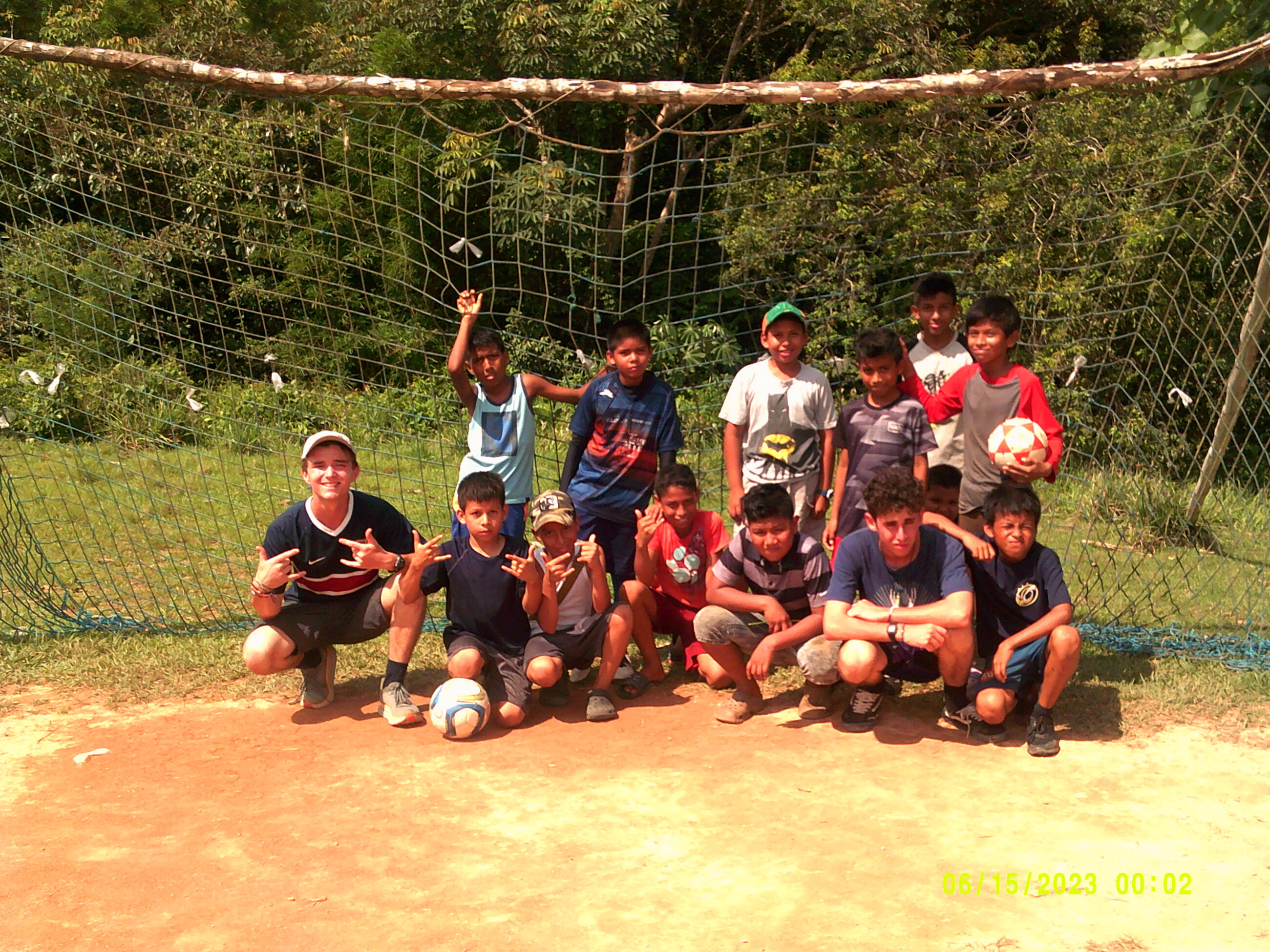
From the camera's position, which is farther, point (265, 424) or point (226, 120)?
point (226, 120)

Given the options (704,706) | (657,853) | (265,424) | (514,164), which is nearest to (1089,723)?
(704,706)

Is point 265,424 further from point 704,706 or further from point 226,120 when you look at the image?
point 704,706

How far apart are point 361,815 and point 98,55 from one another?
12.7 ft

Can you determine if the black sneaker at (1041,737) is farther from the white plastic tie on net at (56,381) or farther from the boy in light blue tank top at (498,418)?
the white plastic tie on net at (56,381)

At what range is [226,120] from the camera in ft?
33.1

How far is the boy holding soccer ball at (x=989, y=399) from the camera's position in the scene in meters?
5.12

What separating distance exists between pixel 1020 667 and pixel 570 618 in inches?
72.1

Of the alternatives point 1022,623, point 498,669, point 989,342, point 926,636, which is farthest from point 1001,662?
point 498,669

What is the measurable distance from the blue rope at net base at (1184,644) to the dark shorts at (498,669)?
2.77 metres

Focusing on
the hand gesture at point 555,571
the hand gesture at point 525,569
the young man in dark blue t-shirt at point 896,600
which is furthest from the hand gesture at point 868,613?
the hand gesture at point 525,569

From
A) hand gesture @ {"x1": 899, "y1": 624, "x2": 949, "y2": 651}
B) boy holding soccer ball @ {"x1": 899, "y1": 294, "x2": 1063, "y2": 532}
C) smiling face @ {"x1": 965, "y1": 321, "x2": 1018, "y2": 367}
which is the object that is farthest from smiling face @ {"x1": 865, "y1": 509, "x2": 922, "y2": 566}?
smiling face @ {"x1": 965, "y1": 321, "x2": 1018, "y2": 367}

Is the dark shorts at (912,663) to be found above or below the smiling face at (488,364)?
below

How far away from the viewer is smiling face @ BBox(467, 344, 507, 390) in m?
5.75

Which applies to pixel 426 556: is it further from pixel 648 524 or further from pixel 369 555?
pixel 648 524
